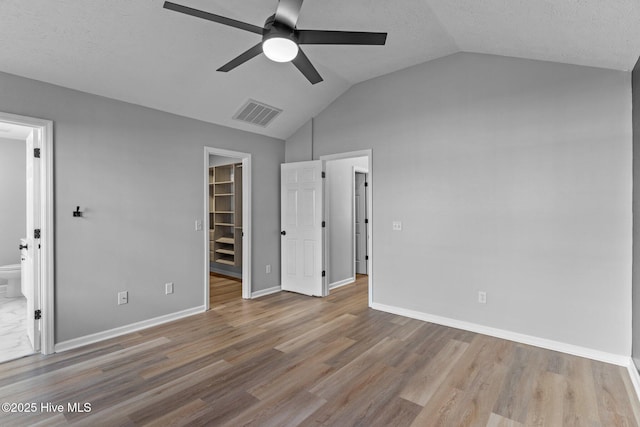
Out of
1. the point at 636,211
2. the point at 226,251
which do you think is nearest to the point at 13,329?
the point at 226,251

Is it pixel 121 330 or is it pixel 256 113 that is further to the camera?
pixel 256 113

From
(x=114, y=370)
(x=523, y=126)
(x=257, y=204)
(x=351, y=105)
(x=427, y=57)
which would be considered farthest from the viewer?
(x=257, y=204)

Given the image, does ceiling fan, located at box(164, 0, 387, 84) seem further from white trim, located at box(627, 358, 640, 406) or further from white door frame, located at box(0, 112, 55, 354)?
white trim, located at box(627, 358, 640, 406)

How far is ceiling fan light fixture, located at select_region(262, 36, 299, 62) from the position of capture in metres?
2.13

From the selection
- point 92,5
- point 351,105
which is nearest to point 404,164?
point 351,105

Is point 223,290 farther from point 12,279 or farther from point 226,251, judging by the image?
point 12,279

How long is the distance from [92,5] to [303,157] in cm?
312

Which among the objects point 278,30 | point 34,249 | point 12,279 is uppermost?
point 278,30

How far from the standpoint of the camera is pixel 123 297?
3479 mm

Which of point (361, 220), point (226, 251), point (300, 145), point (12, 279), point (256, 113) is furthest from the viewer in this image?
point (361, 220)

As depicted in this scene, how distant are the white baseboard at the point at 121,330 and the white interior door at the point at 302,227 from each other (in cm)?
149

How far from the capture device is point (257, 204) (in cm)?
495

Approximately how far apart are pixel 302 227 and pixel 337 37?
3.21 m

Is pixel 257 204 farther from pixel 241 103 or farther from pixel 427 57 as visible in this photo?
pixel 427 57
